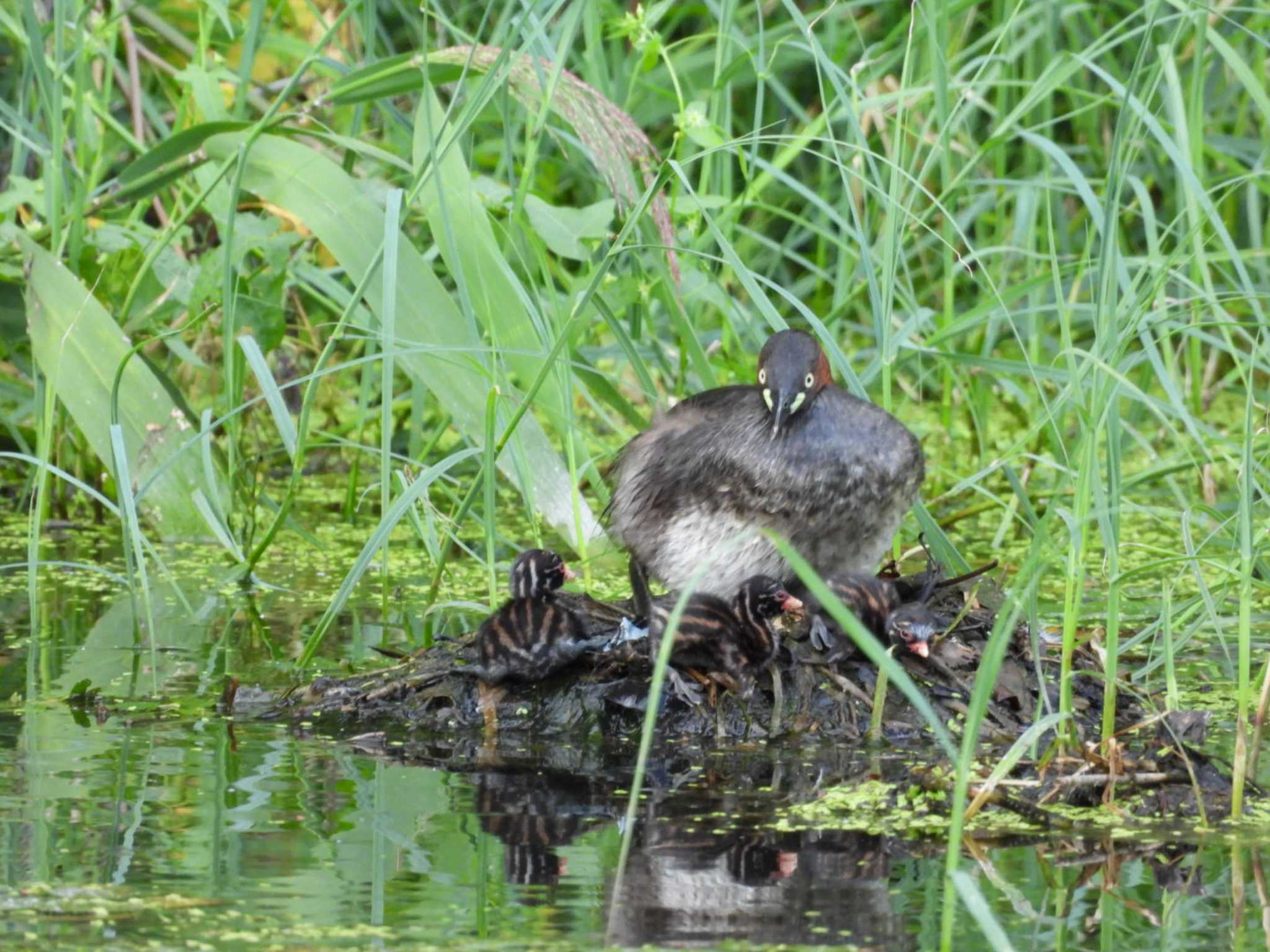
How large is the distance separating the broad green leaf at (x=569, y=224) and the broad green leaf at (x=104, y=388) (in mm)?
1107

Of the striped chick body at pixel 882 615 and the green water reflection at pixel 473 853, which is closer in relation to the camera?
the green water reflection at pixel 473 853

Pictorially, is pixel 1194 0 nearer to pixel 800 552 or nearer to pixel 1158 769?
pixel 800 552

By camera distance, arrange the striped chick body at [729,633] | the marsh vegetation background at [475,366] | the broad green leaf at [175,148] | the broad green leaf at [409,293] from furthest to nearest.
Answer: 1. the broad green leaf at [175,148]
2. the broad green leaf at [409,293]
3. the striped chick body at [729,633]
4. the marsh vegetation background at [475,366]

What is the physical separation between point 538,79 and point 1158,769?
2350mm

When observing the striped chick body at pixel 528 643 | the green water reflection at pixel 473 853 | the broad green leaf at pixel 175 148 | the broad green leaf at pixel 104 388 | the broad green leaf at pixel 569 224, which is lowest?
→ the green water reflection at pixel 473 853

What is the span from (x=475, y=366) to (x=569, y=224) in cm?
72

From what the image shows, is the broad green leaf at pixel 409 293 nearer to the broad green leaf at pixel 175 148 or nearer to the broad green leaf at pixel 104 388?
the broad green leaf at pixel 175 148

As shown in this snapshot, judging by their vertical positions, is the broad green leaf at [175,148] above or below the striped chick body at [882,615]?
above

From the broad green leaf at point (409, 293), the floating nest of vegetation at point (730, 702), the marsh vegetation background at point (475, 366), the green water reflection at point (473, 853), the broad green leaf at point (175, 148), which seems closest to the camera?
the green water reflection at point (473, 853)

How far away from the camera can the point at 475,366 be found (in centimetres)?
507

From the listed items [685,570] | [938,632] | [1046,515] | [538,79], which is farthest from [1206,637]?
[538,79]

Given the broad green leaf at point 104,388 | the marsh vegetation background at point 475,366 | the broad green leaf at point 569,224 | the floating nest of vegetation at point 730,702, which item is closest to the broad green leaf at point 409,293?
the marsh vegetation background at point 475,366

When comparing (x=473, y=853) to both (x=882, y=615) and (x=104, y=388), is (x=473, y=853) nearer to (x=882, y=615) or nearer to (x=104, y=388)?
(x=882, y=615)

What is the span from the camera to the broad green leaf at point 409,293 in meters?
5.21
